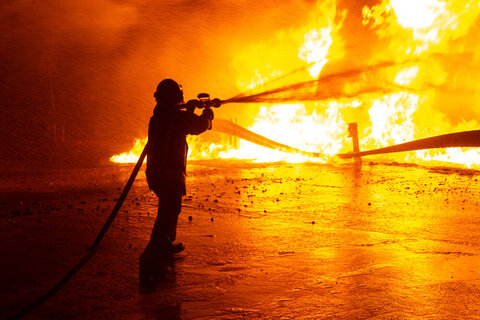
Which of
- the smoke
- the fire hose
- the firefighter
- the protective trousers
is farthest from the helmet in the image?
the smoke

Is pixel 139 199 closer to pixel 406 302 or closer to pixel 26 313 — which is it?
pixel 26 313

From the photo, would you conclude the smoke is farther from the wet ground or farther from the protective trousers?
the protective trousers

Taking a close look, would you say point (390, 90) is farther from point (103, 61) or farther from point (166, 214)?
point (103, 61)

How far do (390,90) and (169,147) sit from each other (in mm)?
12632

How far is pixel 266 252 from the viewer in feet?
16.7

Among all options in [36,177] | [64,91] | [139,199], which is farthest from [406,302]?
[64,91]

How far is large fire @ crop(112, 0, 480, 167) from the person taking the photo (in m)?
14.5

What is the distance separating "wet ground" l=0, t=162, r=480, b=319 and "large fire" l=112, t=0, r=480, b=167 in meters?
5.81

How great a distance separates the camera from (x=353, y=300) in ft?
11.9

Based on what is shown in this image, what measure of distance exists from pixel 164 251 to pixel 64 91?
64.8 feet

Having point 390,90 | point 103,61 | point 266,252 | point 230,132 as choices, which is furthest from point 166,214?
point 103,61

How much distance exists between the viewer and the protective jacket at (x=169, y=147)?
14.4ft

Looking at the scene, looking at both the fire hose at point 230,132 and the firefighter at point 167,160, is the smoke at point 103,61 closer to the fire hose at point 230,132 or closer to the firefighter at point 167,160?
the fire hose at point 230,132

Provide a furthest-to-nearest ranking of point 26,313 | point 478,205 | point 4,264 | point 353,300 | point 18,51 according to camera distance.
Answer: point 18,51, point 478,205, point 4,264, point 353,300, point 26,313
